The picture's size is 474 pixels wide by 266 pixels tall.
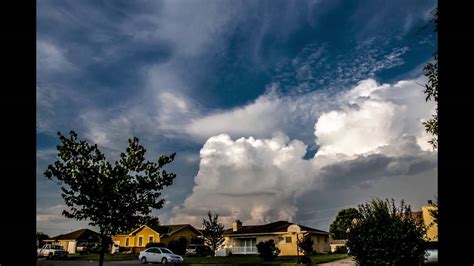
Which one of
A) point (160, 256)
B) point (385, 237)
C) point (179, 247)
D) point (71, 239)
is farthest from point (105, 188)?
point (71, 239)

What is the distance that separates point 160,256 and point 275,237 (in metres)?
21.5

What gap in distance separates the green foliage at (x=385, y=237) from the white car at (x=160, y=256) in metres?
24.1

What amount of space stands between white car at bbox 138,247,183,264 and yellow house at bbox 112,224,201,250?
80.9 ft

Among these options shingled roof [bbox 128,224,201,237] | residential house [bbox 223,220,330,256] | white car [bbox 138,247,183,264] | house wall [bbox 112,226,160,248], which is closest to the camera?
white car [bbox 138,247,183,264]

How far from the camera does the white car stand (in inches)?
1507

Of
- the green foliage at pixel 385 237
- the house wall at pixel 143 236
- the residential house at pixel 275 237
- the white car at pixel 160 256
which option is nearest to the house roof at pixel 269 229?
the residential house at pixel 275 237

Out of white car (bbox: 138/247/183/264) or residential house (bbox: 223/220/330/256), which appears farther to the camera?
residential house (bbox: 223/220/330/256)

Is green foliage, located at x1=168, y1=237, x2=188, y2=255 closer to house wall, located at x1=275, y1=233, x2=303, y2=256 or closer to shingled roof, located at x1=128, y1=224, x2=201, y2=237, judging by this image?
house wall, located at x1=275, y1=233, x2=303, y2=256

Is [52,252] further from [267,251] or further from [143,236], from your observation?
[267,251]

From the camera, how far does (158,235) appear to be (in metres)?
65.9

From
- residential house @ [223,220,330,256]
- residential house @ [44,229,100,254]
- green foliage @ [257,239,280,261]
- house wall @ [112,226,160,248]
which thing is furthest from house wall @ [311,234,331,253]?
residential house @ [44,229,100,254]
